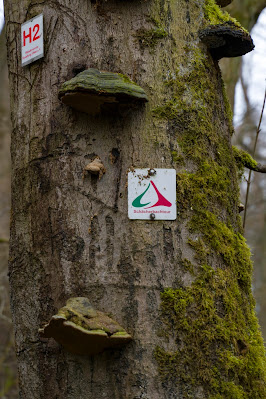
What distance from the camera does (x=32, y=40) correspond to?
243 centimetres

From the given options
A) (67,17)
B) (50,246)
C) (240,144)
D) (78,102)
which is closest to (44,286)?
(50,246)

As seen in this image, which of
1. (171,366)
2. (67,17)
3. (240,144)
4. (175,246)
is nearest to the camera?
(171,366)

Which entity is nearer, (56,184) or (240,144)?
(56,184)

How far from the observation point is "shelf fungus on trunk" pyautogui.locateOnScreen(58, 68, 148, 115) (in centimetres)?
207

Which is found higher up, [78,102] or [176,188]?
[78,102]

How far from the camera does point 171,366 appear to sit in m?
2.01

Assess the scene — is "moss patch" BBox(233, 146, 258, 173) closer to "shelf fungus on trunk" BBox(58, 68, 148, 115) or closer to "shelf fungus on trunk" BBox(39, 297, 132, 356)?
"shelf fungus on trunk" BBox(58, 68, 148, 115)

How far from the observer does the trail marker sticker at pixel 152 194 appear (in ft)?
7.13

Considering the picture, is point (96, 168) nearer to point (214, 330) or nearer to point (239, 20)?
point (214, 330)

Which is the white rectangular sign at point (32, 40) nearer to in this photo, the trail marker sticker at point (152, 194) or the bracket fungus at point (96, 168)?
the bracket fungus at point (96, 168)

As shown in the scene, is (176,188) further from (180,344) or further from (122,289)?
(180,344)

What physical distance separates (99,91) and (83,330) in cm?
95

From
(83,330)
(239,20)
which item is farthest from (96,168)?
(239,20)

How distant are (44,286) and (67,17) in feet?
4.11
